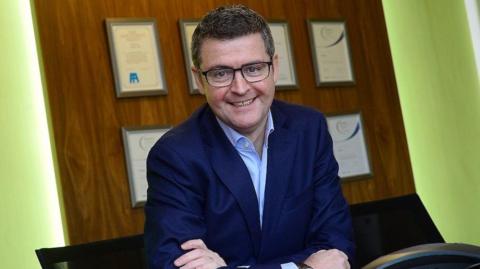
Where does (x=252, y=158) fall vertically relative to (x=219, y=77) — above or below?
below

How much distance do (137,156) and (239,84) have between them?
199 cm

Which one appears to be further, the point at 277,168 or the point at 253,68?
the point at 277,168

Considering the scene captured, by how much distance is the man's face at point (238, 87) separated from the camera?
98.0 inches

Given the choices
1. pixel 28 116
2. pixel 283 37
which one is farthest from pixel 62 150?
pixel 283 37

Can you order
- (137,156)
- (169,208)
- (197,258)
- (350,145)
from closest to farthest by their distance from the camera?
(197,258), (169,208), (137,156), (350,145)

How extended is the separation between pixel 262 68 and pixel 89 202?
1.97 m

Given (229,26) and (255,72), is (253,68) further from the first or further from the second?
(229,26)

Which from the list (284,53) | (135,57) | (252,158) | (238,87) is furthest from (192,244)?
(284,53)

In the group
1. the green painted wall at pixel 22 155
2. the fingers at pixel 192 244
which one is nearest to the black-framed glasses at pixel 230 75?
the fingers at pixel 192 244

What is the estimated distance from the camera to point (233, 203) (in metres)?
2.59

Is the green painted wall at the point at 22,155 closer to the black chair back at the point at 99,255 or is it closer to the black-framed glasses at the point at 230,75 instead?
the black chair back at the point at 99,255

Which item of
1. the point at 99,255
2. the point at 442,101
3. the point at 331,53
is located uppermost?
the point at 331,53

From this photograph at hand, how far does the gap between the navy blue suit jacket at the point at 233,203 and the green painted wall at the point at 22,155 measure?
1.74 m

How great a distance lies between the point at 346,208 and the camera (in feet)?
9.14
